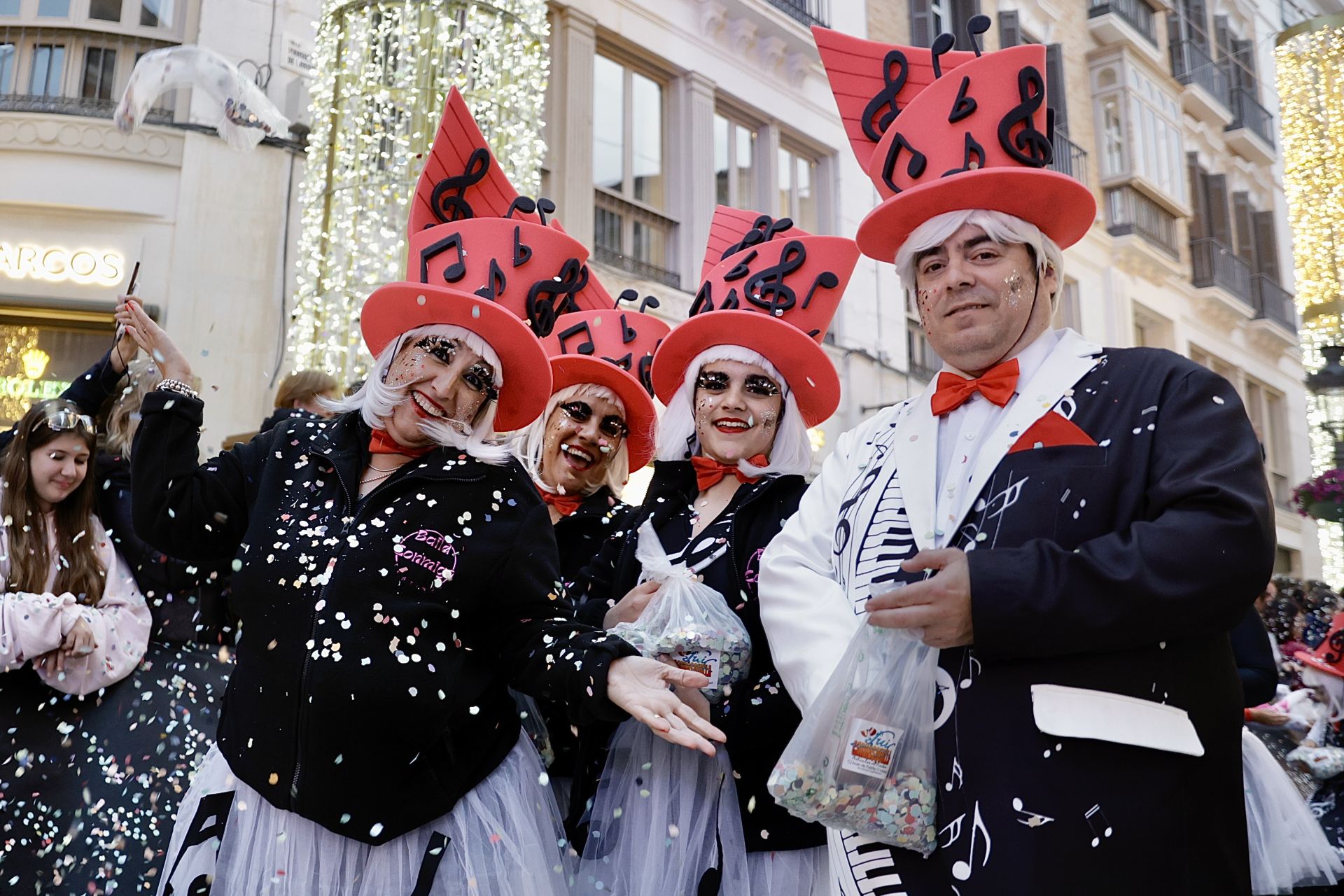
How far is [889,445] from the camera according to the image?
2.46 meters

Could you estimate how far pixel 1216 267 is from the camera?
2106 cm

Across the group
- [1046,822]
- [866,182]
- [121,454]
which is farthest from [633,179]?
[1046,822]

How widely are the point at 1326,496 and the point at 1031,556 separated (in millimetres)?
10757

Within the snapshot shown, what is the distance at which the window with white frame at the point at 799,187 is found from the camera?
1408 cm

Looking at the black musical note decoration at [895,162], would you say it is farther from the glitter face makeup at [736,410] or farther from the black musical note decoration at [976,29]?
the glitter face makeup at [736,410]

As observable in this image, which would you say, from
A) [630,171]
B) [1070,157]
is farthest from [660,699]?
[1070,157]

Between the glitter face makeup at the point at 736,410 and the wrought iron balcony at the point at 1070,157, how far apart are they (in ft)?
50.3

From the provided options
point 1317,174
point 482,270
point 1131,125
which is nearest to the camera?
point 482,270

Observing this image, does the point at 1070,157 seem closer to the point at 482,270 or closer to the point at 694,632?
the point at 482,270

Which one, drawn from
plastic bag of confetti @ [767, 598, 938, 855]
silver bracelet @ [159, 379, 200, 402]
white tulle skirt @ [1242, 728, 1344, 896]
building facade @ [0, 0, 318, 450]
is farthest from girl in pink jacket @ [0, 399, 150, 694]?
building facade @ [0, 0, 318, 450]

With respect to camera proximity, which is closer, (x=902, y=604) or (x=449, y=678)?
(x=902, y=604)

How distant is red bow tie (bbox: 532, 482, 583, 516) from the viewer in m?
3.77

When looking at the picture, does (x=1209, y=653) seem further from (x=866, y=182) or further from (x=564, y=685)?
(x=866, y=182)

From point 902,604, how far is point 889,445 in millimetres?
580
